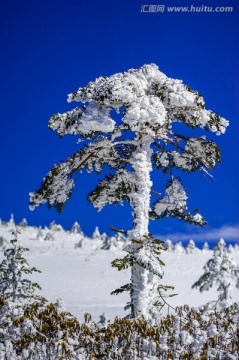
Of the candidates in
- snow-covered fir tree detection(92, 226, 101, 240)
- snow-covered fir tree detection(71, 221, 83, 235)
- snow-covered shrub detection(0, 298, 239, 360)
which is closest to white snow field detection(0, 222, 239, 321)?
snow-covered shrub detection(0, 298, 239, 360)

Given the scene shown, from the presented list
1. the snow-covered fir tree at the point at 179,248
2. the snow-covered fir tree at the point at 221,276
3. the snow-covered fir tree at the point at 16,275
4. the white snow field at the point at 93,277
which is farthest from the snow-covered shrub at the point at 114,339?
the snow-covered fir tree at the point at 179,248

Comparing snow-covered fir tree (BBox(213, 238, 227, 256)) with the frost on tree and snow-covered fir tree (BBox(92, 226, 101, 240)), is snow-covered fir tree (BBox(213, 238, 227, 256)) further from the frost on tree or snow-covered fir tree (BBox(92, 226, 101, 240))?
snow-covered fir tree (BBox(92, 226, 101, 240))

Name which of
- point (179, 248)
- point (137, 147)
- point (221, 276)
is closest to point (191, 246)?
point (179, 248)

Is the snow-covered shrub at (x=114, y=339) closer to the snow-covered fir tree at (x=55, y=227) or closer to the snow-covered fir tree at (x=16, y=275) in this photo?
the snow-covered fir tree at (x=16, y=275)

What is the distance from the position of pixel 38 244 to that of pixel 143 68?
2537 inches

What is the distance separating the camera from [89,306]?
35344 millimetres

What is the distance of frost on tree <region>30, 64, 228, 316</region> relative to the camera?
30.3ft

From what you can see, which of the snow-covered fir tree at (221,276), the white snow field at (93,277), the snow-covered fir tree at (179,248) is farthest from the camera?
the snow-covered fir tree at (179,248)

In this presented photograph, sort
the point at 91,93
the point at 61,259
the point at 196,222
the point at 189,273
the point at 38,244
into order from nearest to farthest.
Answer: the point at 91,93 < the point at 196,222 < the point at 189,273 < the point at 61,259 < the point at 38,244

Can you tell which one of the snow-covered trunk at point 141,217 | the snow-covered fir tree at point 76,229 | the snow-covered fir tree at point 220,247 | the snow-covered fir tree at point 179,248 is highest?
the snow-covered fir tree at point 76,229

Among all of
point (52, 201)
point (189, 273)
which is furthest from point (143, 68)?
point (189, 273)

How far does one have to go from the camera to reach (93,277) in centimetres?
4956

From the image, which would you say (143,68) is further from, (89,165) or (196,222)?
(196,222)

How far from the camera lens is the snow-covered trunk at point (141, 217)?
31.2 feet
